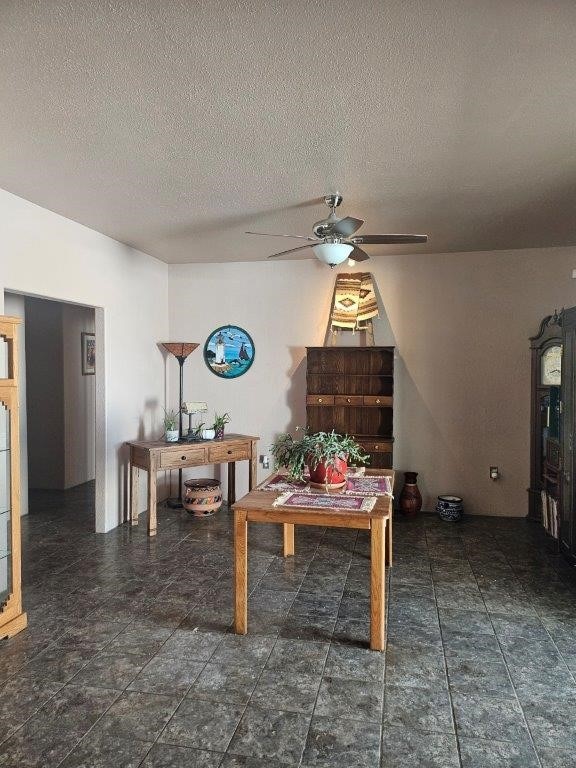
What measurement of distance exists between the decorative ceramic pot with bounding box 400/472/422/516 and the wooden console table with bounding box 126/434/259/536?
5.17 feet

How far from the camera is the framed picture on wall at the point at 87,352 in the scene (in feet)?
23.1

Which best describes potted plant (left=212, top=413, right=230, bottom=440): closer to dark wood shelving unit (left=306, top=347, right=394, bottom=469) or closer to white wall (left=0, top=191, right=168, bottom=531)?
white wall (left=0, top=191, right=168, bottom=531)

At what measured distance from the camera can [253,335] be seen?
614 centimetres

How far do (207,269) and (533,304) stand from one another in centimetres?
355

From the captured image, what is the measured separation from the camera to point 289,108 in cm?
252

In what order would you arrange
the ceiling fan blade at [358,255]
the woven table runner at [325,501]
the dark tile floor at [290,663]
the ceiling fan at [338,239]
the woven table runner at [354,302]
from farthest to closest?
the woven table runner at [354,302], the ceiling fan blade at [358,255], the ceiling fan at [338,239], the woven table runner at [325,501], the dark tile floor at [290,663]

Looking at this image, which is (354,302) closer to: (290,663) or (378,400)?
(378,400)

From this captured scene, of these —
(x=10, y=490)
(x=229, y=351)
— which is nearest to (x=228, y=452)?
(x=229, y=351)

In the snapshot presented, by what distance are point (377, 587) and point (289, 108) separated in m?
2.46

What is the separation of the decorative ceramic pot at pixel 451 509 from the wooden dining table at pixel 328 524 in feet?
7.89

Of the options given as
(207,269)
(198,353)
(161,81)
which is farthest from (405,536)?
(161,81)

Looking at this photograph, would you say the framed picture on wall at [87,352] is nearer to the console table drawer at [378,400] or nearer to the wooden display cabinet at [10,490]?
the console table drawer at [378,400]

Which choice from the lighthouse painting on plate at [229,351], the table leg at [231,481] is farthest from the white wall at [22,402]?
the table leg at [231,481]

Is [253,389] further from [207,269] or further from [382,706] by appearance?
[382,706]
